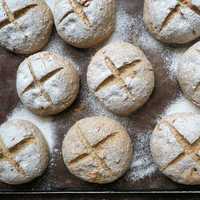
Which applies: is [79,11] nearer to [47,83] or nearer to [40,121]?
[47,83]

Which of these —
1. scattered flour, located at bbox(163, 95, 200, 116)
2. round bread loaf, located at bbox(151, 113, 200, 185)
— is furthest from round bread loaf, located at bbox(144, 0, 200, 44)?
round bread loaf, located at bbox(151, 113, 200, 185)

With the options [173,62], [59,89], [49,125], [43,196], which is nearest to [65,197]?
[43,196]

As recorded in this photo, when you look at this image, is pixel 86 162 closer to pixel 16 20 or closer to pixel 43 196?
pixel 43 196

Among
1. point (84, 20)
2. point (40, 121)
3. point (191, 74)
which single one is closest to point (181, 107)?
point (191, 74)

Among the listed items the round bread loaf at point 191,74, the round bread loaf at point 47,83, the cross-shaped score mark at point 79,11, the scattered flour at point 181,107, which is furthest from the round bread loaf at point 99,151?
the cross-shaped score mark at point 79,11

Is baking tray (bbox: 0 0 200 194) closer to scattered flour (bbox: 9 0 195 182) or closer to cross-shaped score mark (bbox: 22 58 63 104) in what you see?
scattered flour (bbox: 9 0 195 182)

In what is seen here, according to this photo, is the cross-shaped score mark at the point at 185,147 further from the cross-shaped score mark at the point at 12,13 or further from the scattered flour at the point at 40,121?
the cross-shaped score mark at the point at 12,13
